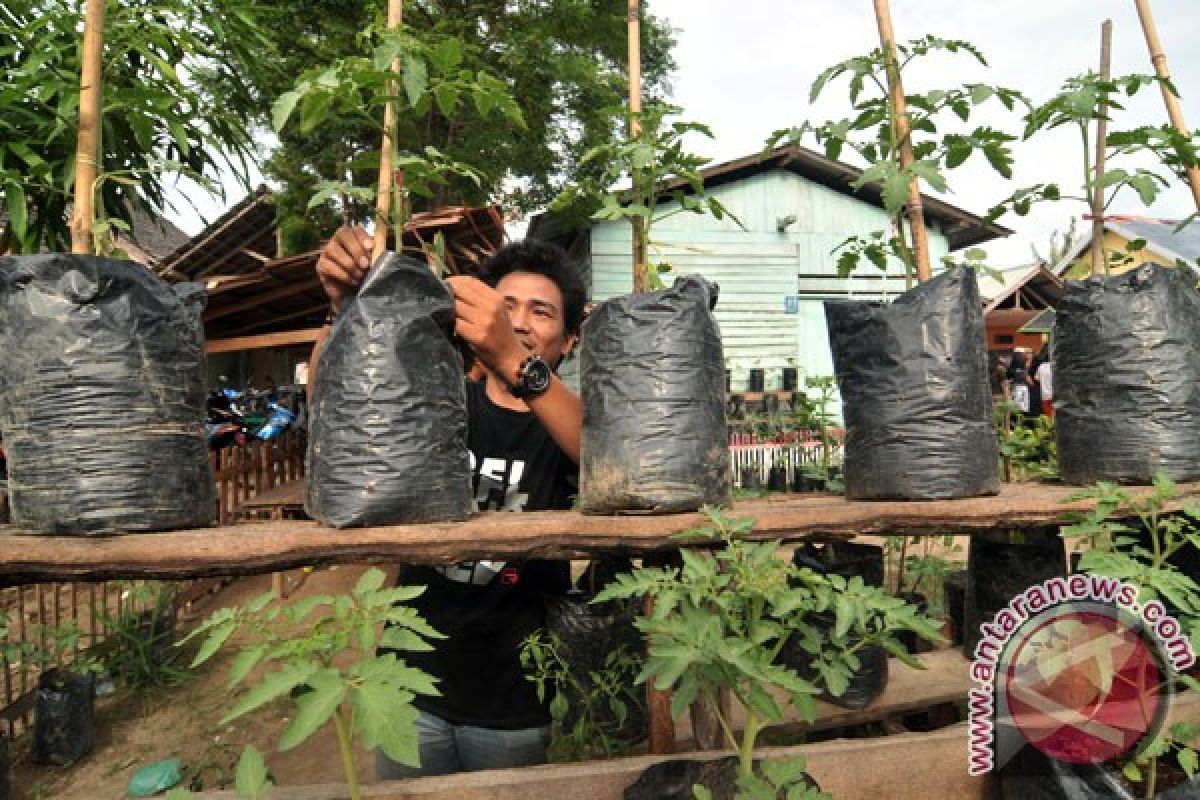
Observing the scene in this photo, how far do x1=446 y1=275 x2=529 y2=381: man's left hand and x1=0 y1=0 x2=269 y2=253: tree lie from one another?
0.63m

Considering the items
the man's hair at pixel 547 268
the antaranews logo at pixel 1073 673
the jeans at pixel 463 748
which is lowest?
the jeans at pixel 463 748

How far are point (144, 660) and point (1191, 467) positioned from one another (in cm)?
539

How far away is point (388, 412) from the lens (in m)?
1.28

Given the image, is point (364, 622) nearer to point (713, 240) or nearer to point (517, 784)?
point (517, 784)

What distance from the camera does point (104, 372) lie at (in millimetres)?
1210

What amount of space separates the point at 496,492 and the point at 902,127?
1.44 m

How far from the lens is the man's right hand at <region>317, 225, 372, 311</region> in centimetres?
142

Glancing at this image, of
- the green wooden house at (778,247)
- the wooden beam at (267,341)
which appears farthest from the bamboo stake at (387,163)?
the green wooden house at (778,247)

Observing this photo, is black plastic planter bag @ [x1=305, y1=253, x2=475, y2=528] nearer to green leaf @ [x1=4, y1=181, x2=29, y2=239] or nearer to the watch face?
the watch face

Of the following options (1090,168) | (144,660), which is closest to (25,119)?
(1090,168)

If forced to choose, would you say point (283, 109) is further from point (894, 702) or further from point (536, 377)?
point (894, 702)

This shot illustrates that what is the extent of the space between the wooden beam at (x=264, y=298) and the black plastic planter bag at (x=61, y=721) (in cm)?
363

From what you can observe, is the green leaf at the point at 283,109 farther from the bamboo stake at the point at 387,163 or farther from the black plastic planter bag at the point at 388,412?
the black plastic planter bag at the point at 388,412

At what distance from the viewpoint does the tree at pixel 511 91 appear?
306 inches
